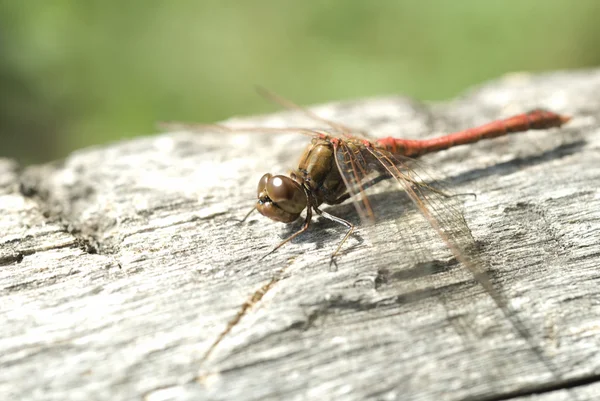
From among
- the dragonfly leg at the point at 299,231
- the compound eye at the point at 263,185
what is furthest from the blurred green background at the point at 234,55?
the dragonfly leg at the point at 299,231

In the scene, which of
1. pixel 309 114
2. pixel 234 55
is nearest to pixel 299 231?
pixel 309 114

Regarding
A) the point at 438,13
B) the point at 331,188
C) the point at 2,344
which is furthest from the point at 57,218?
the point at 438,13

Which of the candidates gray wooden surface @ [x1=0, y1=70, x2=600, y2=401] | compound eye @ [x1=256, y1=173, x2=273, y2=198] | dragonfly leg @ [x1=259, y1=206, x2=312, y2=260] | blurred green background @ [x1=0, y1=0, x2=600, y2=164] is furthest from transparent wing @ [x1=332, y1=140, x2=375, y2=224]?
blurred green background @ [x1=0, y1=0, x2=600, y2=164]

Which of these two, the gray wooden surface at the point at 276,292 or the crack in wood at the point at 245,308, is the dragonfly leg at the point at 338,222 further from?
the crack in wood at the point at 245,308

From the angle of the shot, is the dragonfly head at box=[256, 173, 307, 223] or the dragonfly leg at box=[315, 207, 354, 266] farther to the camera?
the dragonfly head at box=[256, 173, 307, 223]

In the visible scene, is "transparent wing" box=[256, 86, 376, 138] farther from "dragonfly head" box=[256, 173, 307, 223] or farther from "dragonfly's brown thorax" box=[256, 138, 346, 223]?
"dragonfly head" box=[256, 173, 307, 223]

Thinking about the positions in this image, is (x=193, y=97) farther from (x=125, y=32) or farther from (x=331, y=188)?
(x=331, y=188)
